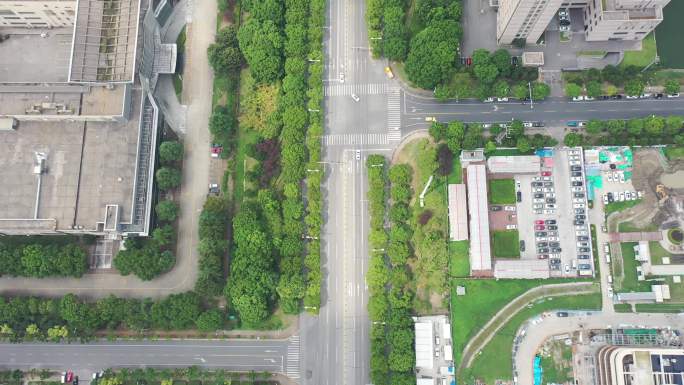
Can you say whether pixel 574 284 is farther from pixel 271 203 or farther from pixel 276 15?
pixel 276 15

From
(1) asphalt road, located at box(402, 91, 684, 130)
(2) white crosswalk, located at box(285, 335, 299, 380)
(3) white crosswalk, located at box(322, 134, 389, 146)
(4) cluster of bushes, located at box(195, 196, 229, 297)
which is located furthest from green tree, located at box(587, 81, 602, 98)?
(4) cluster of bushes, located at box(195, 196, 229, 297)

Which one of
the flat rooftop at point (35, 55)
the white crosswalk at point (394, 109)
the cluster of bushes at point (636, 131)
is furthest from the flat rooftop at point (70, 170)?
the cluster of bushes at point (636, 131)

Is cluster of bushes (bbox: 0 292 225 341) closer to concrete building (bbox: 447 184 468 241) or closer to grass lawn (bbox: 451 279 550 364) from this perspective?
grass lawn (bbox: 451 279 550 364)

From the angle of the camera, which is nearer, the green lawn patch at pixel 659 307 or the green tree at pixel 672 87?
the green lawn patch at pixel 659 307

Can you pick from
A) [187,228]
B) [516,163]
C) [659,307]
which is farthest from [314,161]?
[659,307]

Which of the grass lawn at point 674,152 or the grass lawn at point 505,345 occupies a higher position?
the grass lawn at point 674,152

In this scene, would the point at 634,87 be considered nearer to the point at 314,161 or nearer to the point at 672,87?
the point at 672,87

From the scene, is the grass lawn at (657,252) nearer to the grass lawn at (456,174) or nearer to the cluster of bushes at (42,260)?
the grass lawn at (456,174)
